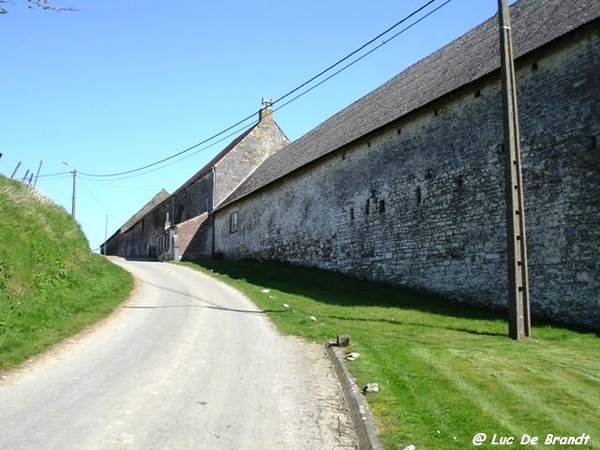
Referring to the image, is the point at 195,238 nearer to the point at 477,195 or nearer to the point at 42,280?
the point at 42,280

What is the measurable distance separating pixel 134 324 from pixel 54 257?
163 inches

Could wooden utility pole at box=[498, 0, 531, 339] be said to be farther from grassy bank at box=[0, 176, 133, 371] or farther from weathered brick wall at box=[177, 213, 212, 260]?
weathered brick wall at box=[177, 213, 212, 260]

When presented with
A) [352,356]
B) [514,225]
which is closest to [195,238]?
[514,225]

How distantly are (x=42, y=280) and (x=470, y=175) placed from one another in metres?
12.1

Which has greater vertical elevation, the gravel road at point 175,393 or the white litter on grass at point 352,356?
the white litter on grass at point 352,356

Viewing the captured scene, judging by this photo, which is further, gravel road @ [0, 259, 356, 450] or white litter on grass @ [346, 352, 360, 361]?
white litter on grass @ [346, 352, 360, 361]

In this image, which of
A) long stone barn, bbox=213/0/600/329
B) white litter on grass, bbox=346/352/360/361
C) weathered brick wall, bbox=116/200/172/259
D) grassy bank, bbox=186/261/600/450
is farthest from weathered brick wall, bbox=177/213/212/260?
white litter on grass, bbox=346/352/360/361

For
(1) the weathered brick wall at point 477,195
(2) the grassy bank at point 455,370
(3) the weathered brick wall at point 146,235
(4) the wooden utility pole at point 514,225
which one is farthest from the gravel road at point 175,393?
(3) the weathered brick wall at point 146,235

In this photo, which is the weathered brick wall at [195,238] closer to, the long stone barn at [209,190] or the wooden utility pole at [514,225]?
the long stone barn at [209,190]

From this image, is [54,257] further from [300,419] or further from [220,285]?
[300,419]

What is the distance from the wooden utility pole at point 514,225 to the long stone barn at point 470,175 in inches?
99.2

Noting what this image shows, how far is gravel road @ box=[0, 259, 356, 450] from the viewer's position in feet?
17.7

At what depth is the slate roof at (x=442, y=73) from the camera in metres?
14.3

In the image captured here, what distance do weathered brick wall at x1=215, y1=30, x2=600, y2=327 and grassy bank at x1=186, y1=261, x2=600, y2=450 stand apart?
137 cm
